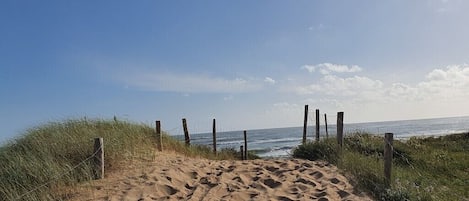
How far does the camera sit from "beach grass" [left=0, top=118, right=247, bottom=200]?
6.55 m

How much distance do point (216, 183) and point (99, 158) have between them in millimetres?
2043

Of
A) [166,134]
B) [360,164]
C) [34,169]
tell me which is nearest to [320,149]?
[360,164]

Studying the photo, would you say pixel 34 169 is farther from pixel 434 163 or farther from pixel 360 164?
pixel 434 163

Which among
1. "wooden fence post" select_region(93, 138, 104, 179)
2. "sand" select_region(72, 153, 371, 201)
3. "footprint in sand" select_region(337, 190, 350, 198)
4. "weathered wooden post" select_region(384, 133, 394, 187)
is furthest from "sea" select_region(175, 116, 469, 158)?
"wooden fence post" select_region(93, 138, 104, 179)

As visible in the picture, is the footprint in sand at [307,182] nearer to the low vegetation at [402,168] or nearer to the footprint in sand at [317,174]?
the footprint in sand at [317,174]

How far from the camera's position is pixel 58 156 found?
25.4ft

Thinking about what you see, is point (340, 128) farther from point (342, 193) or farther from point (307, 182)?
point (342, 193)

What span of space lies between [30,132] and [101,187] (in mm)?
3565

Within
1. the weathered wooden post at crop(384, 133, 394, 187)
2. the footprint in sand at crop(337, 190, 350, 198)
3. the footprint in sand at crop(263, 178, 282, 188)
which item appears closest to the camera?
the footprint in sand at crop(337, 190, 350, 198)

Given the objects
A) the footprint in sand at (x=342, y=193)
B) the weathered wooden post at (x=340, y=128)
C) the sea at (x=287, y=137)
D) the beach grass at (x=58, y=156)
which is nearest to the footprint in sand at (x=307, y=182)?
the footprint in sand at (x=342, y=193)

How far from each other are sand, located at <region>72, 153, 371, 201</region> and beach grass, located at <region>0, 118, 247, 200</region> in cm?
34

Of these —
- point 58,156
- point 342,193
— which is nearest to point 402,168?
point 342,193

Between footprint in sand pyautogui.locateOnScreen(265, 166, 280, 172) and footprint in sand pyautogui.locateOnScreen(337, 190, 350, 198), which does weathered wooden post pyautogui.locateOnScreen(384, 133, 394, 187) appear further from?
footprint in sand pyautogui.locateOnScreen(265, 166, 280, 172)

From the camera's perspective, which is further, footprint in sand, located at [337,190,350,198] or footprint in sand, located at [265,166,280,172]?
footprint in sand, located at [265,166,280,172]
